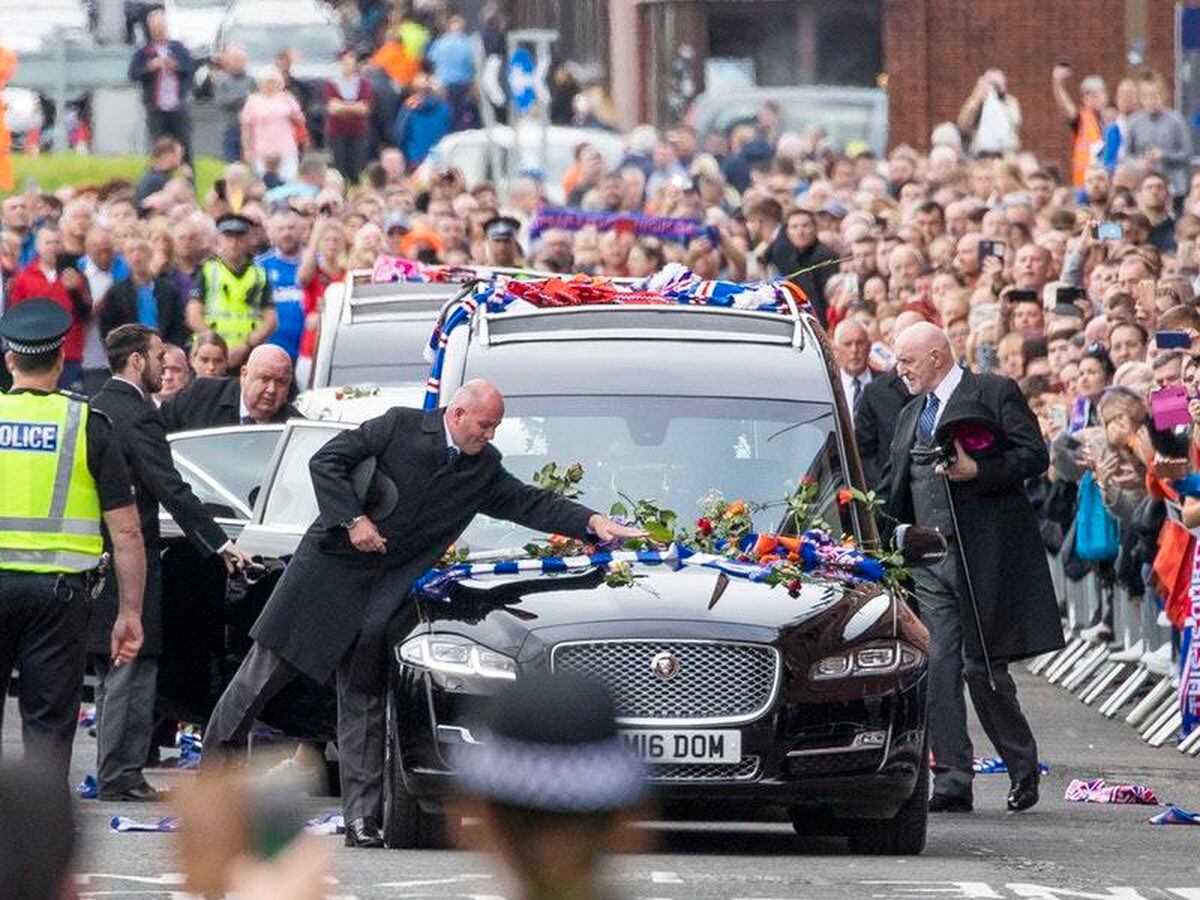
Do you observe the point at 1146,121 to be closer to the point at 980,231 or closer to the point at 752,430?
the point at 980,231

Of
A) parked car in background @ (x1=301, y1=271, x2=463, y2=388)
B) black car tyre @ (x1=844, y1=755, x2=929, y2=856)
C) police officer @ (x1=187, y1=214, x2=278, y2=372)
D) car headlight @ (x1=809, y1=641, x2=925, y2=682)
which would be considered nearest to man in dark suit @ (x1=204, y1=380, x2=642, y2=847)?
car headlight @ (x1=809, y1=641, x2=925, y2=682)

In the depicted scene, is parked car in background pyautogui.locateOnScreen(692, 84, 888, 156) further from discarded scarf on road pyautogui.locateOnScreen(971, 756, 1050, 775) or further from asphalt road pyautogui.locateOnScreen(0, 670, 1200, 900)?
asphalt road pyautogui.locateOnScreen(0, 670, 1200, 900)

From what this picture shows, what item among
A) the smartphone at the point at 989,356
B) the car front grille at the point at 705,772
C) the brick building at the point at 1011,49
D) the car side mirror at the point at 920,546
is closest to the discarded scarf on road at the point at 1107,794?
the car side mirror at the point at 920,546


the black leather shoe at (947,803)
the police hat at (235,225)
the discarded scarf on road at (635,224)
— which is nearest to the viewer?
the black leather shoe at (947,803)

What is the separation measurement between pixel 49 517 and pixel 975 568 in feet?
12.6

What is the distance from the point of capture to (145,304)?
23.3 metres

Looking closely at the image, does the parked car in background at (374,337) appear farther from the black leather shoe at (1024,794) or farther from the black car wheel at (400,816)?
the black car wheel at (400,816)

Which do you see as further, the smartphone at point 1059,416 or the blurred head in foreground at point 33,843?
the smartphone at point 1059,416

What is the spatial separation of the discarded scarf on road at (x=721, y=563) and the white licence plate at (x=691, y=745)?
27.5 inches

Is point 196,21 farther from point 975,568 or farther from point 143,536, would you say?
point 975,568

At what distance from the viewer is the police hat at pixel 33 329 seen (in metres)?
11.5

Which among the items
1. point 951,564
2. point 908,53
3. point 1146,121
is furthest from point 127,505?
point 908,53

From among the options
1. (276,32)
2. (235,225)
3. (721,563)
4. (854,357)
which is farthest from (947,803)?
(276,32)

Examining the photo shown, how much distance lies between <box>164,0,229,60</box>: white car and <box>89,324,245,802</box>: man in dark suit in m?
35.8
